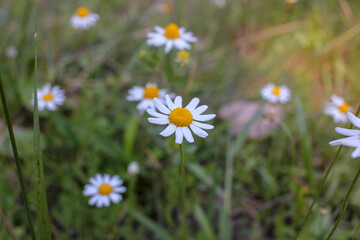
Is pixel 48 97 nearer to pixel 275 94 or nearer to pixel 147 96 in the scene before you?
pixel 147 96

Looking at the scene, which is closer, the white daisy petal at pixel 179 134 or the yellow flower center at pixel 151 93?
the white daisy petal at pixel 179 134

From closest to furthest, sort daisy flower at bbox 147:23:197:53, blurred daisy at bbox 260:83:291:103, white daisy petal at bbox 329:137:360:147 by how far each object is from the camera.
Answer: white daisy petal at bbox 329:137:360:147 < daisy flower at bbox 147:23:197:53 < blurred daisy at bbox 260:83:291:103

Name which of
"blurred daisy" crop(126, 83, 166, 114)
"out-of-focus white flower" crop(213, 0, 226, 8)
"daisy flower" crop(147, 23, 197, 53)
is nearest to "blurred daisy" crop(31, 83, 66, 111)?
"blurred daisy" crop(126, 83, 166, 114)

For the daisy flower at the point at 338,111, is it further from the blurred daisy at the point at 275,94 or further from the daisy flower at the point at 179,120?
the daisy flower at the point at 179,120

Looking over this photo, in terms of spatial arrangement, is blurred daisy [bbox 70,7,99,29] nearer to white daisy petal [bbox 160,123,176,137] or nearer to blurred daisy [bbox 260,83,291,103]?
blurred daisy [bbox 260,83,291,103]

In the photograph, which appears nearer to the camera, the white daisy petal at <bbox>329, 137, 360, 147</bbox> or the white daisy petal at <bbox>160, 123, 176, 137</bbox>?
the white daisy petal at <bbox>329, 137, 360, 147</bbox>

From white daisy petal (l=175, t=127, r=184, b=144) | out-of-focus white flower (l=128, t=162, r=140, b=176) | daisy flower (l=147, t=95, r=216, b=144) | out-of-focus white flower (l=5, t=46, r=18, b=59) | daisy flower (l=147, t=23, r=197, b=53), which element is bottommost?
white daisy petal (l=175, t=127, r=184, b=144)

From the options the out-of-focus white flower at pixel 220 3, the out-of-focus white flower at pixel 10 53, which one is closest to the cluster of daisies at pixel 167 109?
the out-of-focus white flower at pixel 10 53
